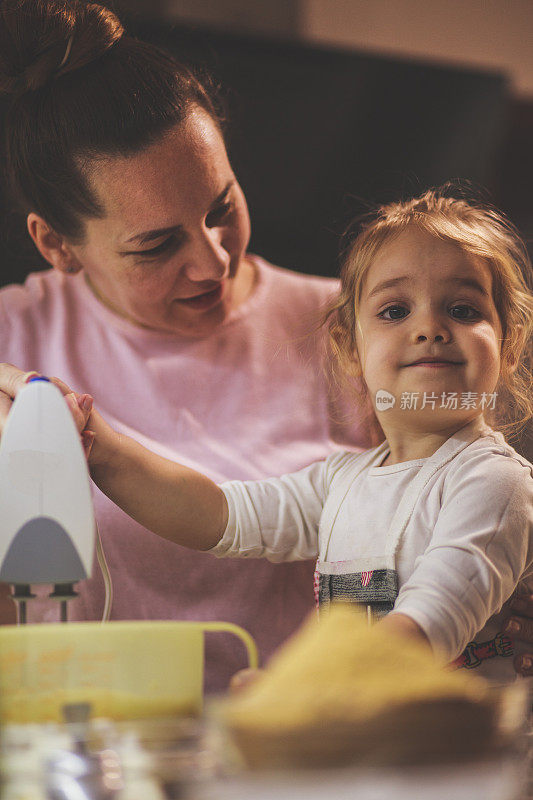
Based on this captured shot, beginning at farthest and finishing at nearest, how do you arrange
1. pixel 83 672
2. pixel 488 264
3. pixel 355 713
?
pixel 488 264 → pixel 83 672 → pixel 355 713

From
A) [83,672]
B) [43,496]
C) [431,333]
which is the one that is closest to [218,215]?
[431,333]

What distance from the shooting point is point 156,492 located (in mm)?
941

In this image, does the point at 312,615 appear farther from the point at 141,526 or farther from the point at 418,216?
the point at 418,216

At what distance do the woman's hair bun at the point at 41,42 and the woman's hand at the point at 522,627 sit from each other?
775 mm

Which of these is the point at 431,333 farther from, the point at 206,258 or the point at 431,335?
the point at 206,258

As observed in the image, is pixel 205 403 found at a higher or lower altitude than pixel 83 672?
higher

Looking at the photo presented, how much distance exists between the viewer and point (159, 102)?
0.99m

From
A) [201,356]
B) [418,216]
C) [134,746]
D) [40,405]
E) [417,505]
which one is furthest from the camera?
[201,356]

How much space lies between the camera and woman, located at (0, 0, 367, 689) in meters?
0.97

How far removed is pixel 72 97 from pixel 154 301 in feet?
0.82

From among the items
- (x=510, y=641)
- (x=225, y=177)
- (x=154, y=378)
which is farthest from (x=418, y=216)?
(x=510, y=641)

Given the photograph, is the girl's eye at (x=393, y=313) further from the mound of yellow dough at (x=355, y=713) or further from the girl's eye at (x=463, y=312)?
the mound of yellow dough at (x=355, y=713)

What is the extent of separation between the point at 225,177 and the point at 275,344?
220 mm

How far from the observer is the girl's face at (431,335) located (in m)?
0.90
